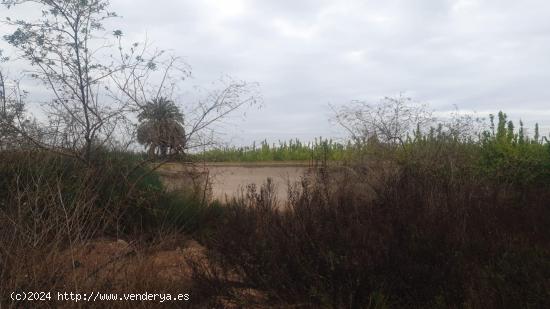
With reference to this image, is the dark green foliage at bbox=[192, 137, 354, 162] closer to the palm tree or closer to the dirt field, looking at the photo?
the dirt field

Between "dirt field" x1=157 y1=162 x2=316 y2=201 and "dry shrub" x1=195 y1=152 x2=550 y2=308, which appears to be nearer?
"dry shrub" x1=195 y1=152 x2=550 y2=308

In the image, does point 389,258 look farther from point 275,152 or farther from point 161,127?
point 275,152

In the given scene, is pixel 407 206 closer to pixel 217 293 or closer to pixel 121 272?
pixel 217 293

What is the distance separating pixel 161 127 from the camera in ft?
26.2

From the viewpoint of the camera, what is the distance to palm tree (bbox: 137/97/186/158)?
789 cm

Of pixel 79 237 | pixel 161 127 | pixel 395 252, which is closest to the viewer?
pixel 395 252

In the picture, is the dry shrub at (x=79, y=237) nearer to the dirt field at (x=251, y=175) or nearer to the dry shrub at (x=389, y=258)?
the dry shrub at (x=389, y=258)

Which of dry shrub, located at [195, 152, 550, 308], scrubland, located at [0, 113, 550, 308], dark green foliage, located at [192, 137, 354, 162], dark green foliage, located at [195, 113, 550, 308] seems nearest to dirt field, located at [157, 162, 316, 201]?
dark green foliage, located at [192, 137, 354, 162]

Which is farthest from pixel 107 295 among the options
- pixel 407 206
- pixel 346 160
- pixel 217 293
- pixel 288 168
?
pixel 288 168

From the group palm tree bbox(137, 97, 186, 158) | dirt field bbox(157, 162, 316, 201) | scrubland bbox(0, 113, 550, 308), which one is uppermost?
palm tree bbox(137, 97, 186, 158)

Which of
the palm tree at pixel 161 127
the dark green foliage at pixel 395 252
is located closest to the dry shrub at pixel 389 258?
the dark green foliage at pixel 395 252

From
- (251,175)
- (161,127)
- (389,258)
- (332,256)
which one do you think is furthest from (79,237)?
(251,175)

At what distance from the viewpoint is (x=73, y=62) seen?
25.3 ft

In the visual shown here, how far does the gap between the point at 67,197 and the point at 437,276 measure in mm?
4450
